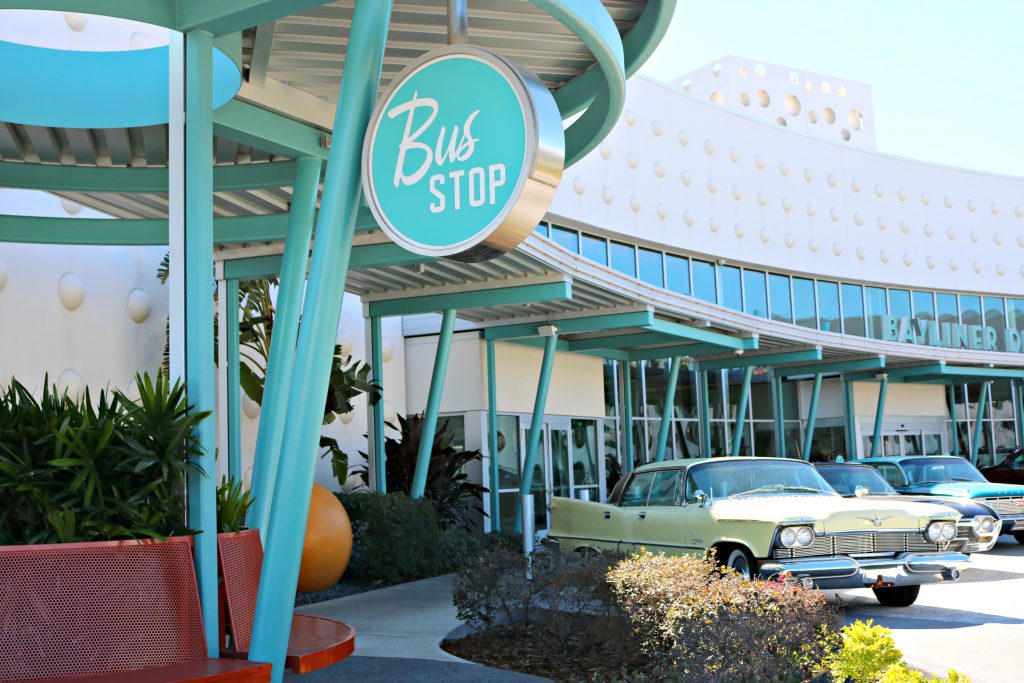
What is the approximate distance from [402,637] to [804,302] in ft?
78.6

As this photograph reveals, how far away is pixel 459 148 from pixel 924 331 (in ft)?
106

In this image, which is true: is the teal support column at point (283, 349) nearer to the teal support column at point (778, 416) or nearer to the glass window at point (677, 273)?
the glass window at point (677, 273)

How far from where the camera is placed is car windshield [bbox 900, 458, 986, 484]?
1738cm

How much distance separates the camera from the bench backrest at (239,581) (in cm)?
575

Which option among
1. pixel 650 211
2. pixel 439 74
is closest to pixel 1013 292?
pixel 650 211

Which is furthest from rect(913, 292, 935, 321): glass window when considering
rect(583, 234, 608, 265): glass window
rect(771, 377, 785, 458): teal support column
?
rect(583, 234, 608, 265): glass window

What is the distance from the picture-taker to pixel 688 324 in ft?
71.7

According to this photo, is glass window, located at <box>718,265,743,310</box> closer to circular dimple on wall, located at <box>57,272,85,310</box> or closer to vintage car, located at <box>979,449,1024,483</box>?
vintage car, located at <box>979,449,1024,483</box>

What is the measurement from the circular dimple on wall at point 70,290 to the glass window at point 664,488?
9.03 meters

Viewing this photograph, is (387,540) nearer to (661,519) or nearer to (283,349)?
(661,519)

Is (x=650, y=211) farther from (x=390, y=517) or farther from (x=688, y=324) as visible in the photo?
(x=390, y=517)

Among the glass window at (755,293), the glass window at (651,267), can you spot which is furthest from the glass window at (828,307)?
the glass window at (651,267)

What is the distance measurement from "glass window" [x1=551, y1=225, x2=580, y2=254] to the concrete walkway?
10.6 metres

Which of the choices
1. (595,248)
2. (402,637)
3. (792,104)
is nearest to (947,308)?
(792,104)
